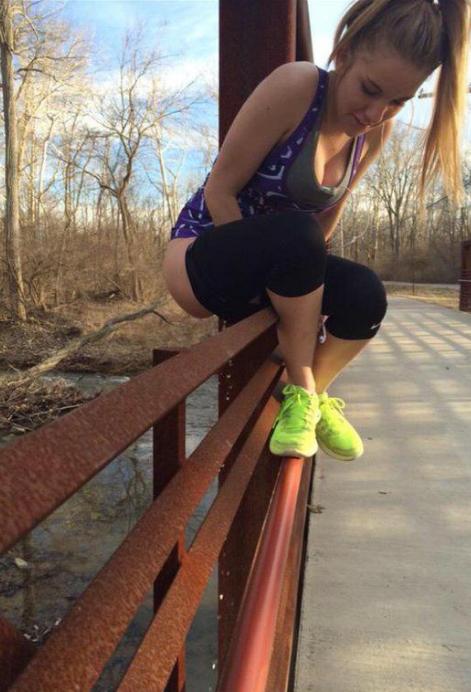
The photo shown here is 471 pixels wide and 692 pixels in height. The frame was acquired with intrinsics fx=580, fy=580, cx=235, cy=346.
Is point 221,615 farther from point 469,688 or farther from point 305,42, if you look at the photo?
point 305,42

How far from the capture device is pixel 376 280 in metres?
1.79

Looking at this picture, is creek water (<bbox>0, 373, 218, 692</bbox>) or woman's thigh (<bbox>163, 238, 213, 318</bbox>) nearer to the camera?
woman's thigh (<bbox>163, 238, 213, 318</bbox>)

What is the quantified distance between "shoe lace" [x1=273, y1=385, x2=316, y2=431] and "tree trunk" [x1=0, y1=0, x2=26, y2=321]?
48.1 feet

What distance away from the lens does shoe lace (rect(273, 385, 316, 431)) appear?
162cm

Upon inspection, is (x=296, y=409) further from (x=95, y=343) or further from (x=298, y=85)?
(x=95, y=343)

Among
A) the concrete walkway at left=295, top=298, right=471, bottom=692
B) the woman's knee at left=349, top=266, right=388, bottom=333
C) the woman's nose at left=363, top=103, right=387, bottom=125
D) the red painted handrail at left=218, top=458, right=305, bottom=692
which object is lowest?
the concrete walkway at left=295, top=298, right=471, bottom=692

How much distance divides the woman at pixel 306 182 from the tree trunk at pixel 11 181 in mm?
14631

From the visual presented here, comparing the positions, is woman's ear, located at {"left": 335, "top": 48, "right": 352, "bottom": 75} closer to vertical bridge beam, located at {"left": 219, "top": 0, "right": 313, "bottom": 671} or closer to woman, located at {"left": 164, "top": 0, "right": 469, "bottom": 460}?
woman, located at {"left": 164, "top": 0, "right": 469, "bottom": 460}

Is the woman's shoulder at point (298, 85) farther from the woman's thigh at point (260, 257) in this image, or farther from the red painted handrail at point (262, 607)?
the red painted handrail at point (262, 607)


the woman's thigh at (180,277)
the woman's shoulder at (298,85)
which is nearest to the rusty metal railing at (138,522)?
the woman's thigh at (180,277)

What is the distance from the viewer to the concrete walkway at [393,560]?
183 centimetres

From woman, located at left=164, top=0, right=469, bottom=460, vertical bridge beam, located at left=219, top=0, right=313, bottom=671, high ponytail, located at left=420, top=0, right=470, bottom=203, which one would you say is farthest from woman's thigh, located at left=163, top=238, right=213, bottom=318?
high ponytail, located at left=420, top=0, right=470, bottom=203

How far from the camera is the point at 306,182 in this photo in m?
1.62

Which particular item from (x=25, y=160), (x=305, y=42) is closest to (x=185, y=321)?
(x=305, y=42)
